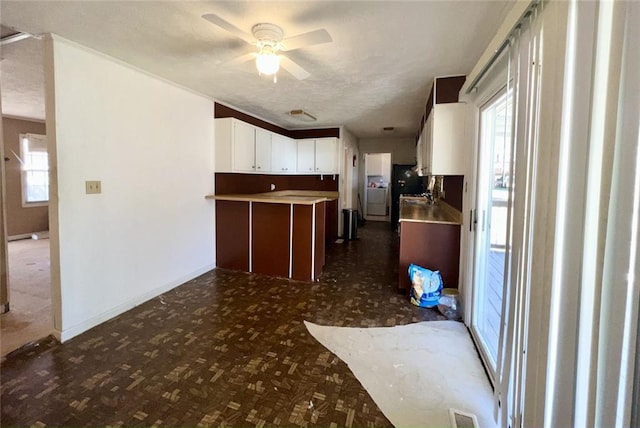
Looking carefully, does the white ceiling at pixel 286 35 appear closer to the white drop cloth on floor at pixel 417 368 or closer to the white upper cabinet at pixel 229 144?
the white upper cabinet at pixel 229 144

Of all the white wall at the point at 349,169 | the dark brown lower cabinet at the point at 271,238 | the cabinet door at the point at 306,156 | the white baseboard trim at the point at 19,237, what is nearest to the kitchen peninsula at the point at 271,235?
the dark brown lower cabinet at the point at 271,238

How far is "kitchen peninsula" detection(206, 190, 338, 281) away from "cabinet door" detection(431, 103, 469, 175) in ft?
4.98

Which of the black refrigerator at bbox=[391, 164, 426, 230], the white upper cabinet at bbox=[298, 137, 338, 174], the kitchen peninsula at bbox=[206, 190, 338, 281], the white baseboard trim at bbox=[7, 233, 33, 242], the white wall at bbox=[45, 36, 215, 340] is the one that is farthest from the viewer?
the black refrigerator at bbox=[391, 164, 426, 230]

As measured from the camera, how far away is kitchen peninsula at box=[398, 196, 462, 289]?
3068 mm

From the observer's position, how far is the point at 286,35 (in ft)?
7.01

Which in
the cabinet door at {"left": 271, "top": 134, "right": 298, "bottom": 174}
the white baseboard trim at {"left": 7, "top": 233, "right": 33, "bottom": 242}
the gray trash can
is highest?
the cabinet door at {"left": 271, "top": 134, "right": 298, "bottom": 174}

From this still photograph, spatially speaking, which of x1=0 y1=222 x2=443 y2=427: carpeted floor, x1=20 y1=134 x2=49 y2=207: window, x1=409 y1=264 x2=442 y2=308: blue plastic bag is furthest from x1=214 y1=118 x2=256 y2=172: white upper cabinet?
x1=20 y1=134 x2=49 y2=207: window

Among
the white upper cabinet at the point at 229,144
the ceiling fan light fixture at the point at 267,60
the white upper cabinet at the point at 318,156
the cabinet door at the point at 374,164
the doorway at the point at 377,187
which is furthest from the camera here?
the cabinet door at the point at 374,164

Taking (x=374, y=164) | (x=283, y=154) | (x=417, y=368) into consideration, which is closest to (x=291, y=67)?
(x=417, y=368)

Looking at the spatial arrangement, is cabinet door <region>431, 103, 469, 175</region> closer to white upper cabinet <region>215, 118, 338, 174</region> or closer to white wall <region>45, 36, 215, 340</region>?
white upper cabinet <region>215, 118, 338, 174</region>

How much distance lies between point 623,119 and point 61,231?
130 inches

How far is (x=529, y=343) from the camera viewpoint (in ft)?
3.97

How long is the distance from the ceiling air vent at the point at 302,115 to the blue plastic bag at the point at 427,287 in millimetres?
2986

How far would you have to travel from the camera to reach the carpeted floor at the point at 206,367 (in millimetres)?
1611
